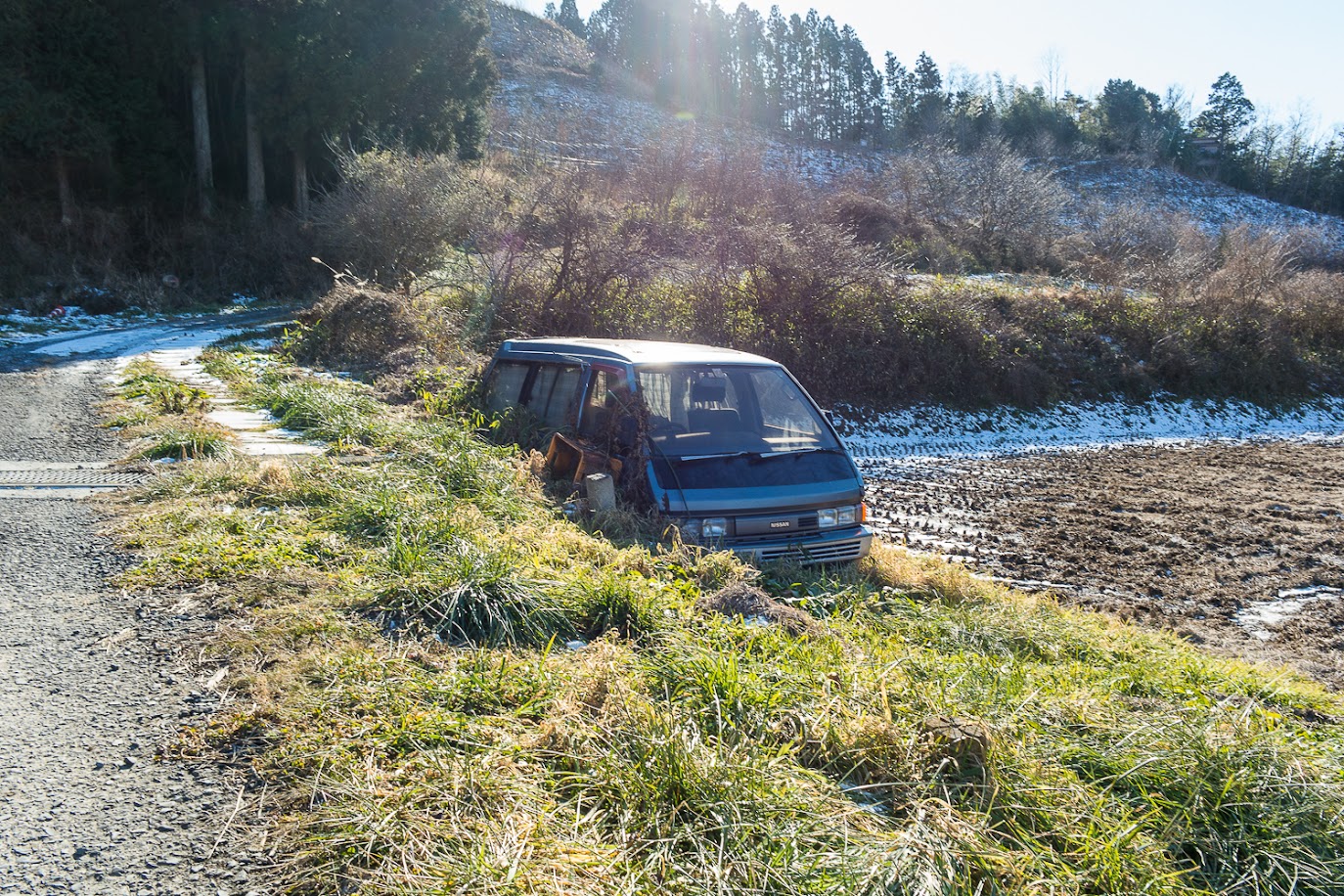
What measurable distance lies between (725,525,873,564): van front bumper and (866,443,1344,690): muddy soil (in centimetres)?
228

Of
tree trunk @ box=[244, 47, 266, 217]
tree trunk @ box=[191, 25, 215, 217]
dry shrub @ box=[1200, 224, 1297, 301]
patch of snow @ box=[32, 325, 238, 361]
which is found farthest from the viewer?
tree trunk @ box=[244, 47, 266, 217]

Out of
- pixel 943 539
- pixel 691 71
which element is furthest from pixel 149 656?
pixel 691 71

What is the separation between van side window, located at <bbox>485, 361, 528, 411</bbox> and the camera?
8922 mm

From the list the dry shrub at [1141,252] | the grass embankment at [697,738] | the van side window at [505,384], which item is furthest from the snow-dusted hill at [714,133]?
the grass embankment at [697,738]

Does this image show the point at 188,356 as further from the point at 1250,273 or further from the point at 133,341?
the point at 1250,273

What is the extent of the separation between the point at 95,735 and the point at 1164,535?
1069cm

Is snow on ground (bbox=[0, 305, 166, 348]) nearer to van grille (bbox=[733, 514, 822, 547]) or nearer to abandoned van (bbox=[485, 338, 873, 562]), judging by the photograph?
abandoned van (bbox=[485, 338, 873, 562])

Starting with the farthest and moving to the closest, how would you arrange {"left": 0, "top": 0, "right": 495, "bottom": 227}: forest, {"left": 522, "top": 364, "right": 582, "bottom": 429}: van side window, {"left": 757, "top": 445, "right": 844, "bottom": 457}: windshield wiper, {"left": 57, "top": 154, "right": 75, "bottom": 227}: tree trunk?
1. {"left": 57, "top": 154, "right": 75, "bottom": 227}: tree trunk
2. {"left": 0, "top": 0, "right": 495, "bottom": 227}: forest
3. {"left": 522, "top": 364, "right": 582, "bottom": 429}: van side window
4. {"left": 757, "top": 445, "right": 844, "bottom": 457}: windshield wiper

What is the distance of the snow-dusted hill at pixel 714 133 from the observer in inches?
2126

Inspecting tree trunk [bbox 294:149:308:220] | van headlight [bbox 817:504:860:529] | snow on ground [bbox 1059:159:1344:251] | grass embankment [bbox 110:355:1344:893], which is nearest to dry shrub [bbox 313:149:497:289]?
tree trunk [bbox 294:149:308:220]

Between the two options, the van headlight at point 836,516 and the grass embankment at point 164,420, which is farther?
the grass embankment at point 164,420

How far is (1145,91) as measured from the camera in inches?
3376

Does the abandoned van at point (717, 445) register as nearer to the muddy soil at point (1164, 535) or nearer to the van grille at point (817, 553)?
the van grille at point (817, 553)

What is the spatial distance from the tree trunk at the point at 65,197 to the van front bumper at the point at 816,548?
28045 millimetres
